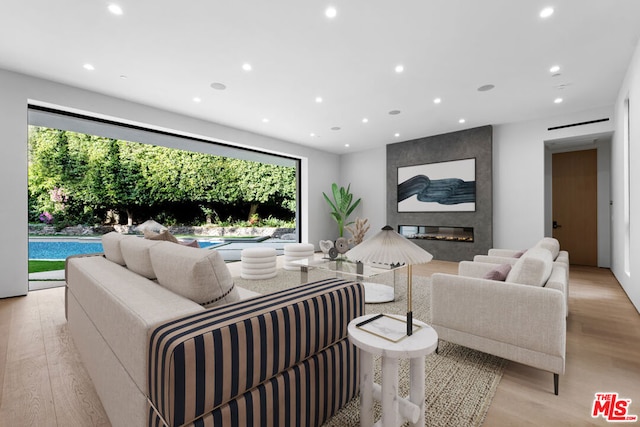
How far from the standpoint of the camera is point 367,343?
1.17 m

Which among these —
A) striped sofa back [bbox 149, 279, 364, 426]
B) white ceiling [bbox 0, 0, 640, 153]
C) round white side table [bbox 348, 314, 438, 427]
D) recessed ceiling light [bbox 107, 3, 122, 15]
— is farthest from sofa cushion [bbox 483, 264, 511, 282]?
recessed ceiling light [bbox 107, 3, 122, 15]

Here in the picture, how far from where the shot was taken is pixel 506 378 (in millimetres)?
1793

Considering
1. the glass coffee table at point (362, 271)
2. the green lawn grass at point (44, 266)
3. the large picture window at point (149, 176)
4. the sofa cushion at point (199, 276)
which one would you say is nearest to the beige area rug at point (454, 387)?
the sofa cushion at point (199, 276)

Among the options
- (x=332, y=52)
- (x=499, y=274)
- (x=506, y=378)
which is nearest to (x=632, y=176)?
(x=499, y=274)

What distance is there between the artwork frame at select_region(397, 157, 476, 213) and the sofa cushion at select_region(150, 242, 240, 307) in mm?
5885

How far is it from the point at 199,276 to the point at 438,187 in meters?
6.12

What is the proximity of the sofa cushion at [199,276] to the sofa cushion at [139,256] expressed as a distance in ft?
1.05

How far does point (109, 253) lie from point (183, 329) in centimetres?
183

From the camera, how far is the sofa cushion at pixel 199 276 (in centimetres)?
127

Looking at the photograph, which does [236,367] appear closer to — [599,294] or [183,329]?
[183,329]

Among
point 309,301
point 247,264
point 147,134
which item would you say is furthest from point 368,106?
point 309,301

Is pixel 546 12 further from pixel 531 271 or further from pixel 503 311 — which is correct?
pixel 503 311

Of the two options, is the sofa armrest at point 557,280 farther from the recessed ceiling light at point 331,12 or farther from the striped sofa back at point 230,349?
the recessed ceiling light at point 331,12

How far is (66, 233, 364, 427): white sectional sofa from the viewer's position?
896mm
